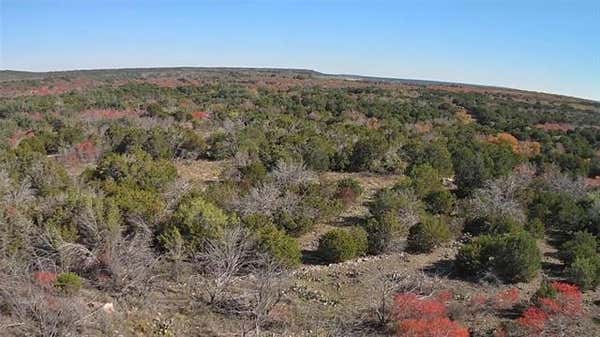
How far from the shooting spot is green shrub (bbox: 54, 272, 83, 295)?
870 cm

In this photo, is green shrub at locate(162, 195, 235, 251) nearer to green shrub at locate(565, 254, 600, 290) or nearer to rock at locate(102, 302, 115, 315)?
rock at locate(102, 302, 115, 315)

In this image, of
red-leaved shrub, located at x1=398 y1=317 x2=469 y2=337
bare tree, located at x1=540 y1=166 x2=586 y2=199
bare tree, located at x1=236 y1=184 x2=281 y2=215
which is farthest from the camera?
bare tree, located at x1=540 y1=166 x2=586 y2=199

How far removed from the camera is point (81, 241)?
10766mm

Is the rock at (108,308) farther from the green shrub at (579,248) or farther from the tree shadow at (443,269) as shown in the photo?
the green shrub at (579,248)

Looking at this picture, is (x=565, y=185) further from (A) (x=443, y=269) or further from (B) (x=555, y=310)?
(B) (x=555, y=310)

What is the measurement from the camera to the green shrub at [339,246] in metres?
11.4

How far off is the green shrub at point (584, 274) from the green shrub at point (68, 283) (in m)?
9.41

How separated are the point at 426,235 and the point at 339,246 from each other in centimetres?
234

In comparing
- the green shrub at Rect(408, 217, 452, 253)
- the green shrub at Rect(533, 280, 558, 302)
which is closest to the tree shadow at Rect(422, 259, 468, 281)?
the green shrub at Rect(408, 217, 452, 253)

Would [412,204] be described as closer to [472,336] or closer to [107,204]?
[472,336]

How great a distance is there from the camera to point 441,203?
15.0 metres

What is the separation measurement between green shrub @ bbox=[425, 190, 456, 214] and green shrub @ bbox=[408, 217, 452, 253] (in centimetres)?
213

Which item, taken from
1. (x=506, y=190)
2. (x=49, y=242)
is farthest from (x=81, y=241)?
(x=506, y=190)

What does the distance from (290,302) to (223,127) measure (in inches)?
690
